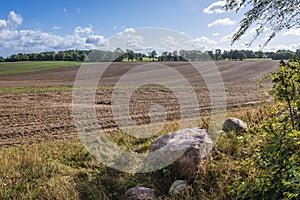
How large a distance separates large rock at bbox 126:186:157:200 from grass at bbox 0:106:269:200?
13 cm

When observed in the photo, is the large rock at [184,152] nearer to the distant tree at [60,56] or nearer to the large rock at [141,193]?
the large rock at [141,193]

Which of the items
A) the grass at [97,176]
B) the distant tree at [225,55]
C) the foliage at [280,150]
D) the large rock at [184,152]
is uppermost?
the distant tree at [225,55]

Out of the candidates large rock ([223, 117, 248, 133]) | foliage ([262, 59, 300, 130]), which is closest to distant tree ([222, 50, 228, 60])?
large rock ([223, 117, 248, 133])

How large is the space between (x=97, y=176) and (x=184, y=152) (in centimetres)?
169

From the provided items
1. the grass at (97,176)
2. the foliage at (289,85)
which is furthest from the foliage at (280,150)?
the grass at (97,176)

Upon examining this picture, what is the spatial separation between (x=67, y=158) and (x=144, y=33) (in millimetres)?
3607

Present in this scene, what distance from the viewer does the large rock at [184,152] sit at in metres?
4.21

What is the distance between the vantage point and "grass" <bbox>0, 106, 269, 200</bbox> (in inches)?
154

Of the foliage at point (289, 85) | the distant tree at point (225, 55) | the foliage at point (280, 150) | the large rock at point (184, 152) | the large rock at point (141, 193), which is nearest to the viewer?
the foliage at point (280, 150)

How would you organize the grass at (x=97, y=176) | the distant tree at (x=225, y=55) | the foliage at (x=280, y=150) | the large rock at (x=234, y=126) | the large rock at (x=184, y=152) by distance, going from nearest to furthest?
the foliage at (x=280, y=150) → the grass at (x=97, y=176) → the large rock at (x=184, y=152) → the large rock at (x=234, y=126) → the distant tree at (x=225, y=55)

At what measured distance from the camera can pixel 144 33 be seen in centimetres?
661

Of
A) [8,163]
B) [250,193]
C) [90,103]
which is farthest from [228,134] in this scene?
[90,103]

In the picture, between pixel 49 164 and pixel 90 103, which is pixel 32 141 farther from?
pixel 90 103

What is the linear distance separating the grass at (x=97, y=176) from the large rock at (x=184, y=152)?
14 cm
